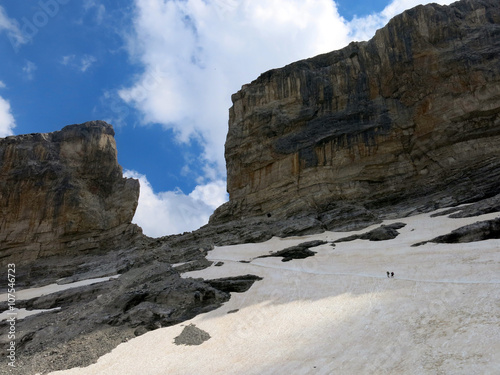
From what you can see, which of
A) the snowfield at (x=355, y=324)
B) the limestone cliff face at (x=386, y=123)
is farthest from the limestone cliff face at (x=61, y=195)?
the snowfield at (x=355, y=324)

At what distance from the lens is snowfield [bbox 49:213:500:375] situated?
34.2 ft

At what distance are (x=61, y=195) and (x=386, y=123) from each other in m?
52.3

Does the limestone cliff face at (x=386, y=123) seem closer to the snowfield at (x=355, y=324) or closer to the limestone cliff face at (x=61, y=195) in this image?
the limestone cliff face at (x=61, y=195)

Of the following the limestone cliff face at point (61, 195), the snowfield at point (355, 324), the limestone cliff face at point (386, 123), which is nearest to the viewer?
the snowfield at point (355, 324)

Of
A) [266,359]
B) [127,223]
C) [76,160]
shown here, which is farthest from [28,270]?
[266,359]

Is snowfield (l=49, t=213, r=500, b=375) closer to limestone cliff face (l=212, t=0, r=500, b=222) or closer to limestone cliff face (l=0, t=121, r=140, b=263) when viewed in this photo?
limestone cliff face (l=212, t=0, r=500, b=222)

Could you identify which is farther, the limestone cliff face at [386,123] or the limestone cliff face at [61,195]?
the limestone cliff face at [61,195]

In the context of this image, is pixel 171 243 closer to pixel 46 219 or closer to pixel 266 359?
pixel 46 219

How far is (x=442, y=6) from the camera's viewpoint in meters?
49.2

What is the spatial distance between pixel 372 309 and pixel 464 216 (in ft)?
71.0

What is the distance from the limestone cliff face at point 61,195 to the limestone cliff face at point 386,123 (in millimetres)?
19730

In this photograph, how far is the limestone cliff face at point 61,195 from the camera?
182 ft

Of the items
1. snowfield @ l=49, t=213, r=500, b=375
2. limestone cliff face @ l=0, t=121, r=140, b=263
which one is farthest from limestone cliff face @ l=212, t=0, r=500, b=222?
snowfield @ l=49, t=213, r=500, b=375

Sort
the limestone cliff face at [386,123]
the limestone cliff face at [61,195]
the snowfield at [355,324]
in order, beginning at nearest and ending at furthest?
the snowfield at [355,324] → the limestone cliff face at [386,123] → the limestone cliff face at [61,195]
